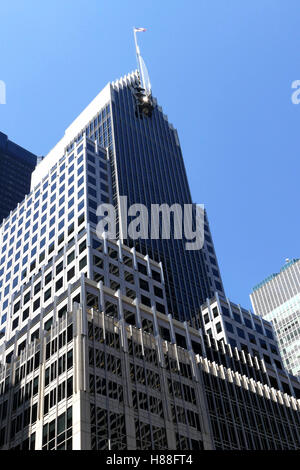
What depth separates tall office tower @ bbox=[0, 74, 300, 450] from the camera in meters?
63.0

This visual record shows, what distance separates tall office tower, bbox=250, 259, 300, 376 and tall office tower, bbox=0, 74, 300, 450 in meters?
63.5

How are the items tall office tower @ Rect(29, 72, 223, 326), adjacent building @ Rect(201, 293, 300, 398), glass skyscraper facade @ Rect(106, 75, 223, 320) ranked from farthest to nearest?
1. tall office tower @ Rect(29, 72, 223, 326)
2. glass skyscraper facade @ Rect(106, 75, 223, 320)
3. adjacent building @ Rect(201, 293, 300, 398)

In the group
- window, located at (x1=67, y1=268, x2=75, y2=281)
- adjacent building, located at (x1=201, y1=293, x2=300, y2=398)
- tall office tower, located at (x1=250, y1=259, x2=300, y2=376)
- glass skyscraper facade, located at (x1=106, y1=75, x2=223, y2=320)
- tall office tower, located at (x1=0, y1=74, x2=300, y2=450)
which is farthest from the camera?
tall office tower, located at (x1=250, y1=259, x2=300, y2=376)

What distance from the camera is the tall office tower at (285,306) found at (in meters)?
161

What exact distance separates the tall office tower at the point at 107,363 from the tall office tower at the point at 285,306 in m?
63.5

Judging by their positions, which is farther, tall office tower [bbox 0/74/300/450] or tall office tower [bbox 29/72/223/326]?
tall office tower [bbox 29/72/223/326]

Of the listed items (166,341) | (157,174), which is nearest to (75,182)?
(157,174)

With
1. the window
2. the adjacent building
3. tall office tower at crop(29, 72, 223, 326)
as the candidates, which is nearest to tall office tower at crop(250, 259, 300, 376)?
tall office tower at crop(29, 72, 223, 326)

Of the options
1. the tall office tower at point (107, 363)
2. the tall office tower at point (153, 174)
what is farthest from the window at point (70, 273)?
the tall office tower at point (153, 174)

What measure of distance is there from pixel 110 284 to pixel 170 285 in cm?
2333

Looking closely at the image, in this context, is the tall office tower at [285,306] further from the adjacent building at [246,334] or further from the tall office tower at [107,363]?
the tall office tower at [107,363]

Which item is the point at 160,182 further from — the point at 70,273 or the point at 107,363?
the point at 107,363

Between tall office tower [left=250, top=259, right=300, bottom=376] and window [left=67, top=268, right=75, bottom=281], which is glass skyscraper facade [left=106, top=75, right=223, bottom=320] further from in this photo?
tall office tower [left=250, top=259, right=300, bottom=376]

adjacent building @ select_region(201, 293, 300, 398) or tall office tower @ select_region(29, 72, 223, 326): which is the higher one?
tall office tower @ select_region(29, 72, 223, 326)
